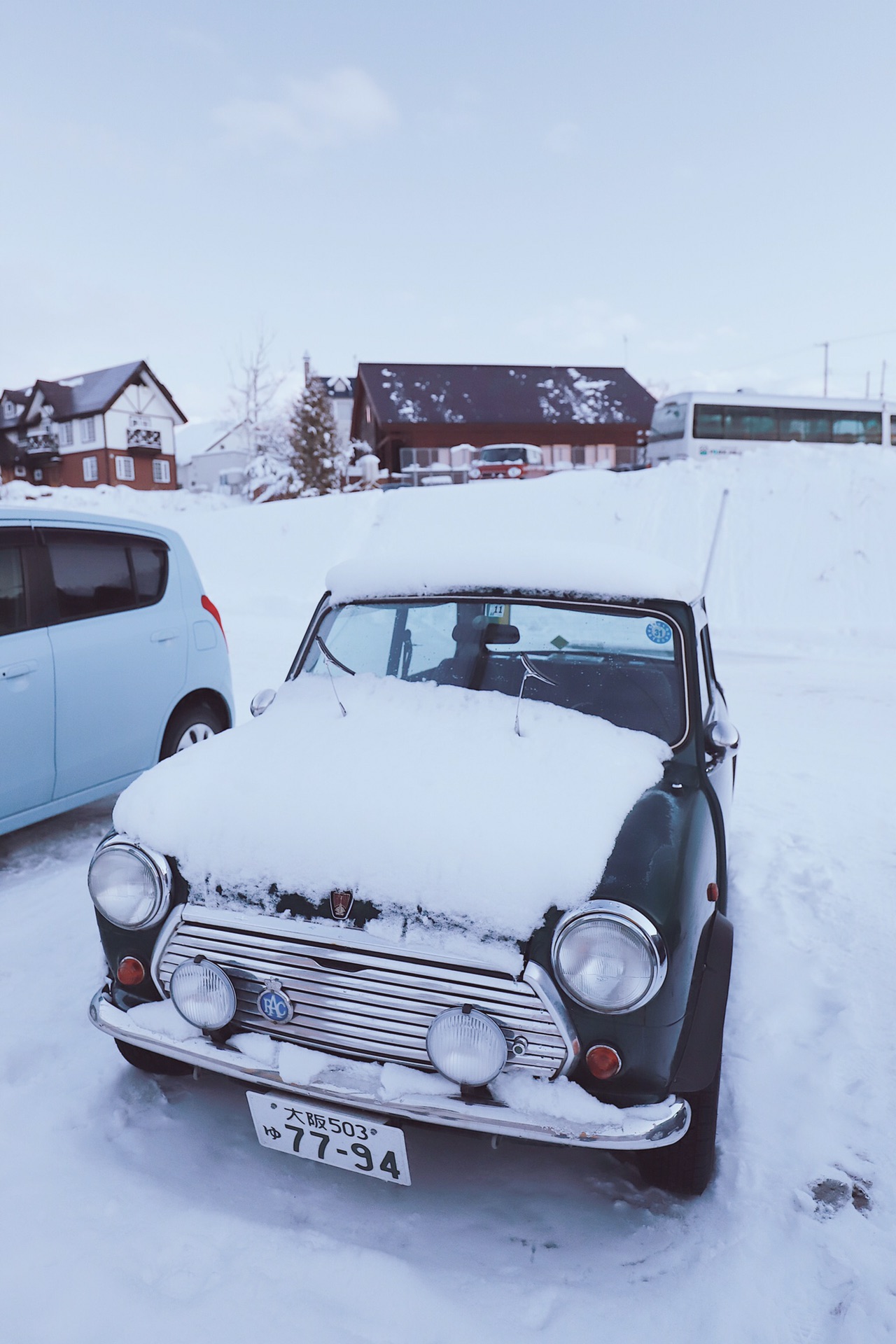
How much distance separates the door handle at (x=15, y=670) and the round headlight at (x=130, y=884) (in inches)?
78.4

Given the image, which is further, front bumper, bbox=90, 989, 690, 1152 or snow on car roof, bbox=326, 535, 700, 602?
snow on car roof, bbox=326, 535, 700, 602

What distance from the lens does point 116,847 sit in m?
2.32

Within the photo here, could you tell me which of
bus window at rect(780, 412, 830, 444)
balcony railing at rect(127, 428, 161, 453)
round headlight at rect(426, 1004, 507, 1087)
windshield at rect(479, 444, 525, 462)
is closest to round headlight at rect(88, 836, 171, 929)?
round headlight at rect(426, 1004, 507, 1087)

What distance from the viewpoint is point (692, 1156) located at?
2.20 meters

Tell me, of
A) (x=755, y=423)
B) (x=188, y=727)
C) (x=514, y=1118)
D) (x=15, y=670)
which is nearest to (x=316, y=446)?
(x=755, y=423)

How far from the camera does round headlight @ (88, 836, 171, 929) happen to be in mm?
2244

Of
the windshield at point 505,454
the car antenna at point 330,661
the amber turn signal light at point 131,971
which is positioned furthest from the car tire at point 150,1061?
the windshield at point 505,454

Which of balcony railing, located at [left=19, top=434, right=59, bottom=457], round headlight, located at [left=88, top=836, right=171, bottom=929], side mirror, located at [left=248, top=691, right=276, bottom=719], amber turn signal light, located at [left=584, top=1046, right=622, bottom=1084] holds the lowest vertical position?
amber turn signal light, located at [left=584, top=1046, right=622, bottom=1084]

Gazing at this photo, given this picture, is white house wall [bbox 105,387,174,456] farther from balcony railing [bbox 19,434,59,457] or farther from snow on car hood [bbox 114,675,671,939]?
snow on car hood [bbox 114,675,671,939]

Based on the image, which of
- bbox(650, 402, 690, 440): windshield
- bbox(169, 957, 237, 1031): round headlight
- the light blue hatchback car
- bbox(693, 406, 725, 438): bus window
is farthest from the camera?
bbox(650, 402, 690, 440): windshield

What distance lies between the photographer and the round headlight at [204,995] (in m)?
2.14

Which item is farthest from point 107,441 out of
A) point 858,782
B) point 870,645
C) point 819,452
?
point 858,782

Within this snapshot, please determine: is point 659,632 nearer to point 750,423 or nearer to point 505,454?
point 750,423

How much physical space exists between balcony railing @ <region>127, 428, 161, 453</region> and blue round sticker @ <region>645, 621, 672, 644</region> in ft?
156
